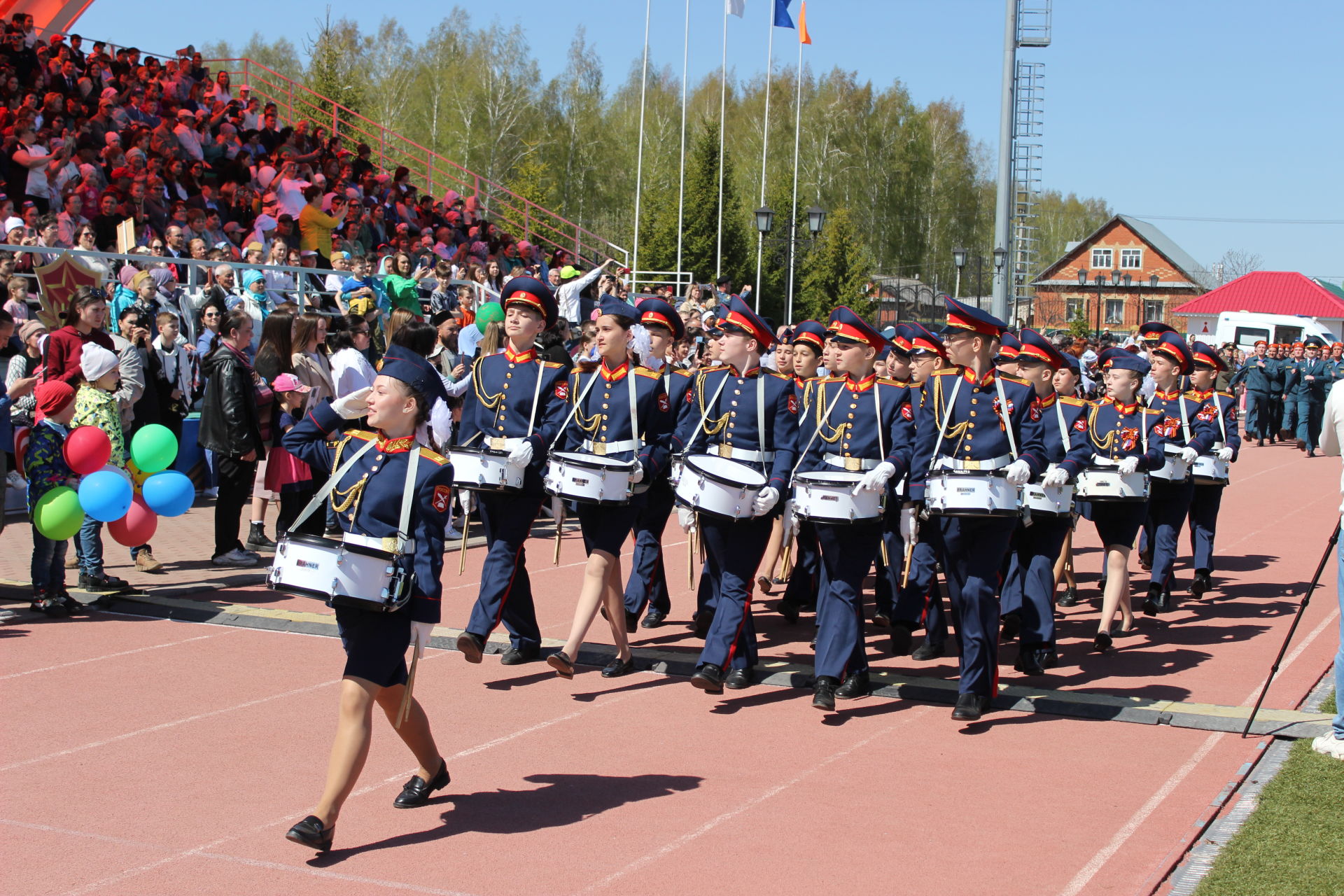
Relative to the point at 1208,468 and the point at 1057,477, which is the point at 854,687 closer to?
the point at 1057,477

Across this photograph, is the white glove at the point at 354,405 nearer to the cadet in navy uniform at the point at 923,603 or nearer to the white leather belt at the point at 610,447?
the white leather belt at the point at 610,447

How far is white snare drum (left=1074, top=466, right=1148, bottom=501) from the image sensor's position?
912 cm

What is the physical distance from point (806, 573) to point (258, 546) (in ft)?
16.1

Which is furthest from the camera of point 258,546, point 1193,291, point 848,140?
point 1193,291

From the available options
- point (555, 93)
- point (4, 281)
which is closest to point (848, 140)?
point (555, 93)

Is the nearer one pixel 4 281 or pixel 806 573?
pixel 806 573

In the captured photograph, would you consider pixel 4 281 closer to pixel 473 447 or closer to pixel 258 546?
pixel 258 546

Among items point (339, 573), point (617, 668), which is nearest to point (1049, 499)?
point (617, 668)

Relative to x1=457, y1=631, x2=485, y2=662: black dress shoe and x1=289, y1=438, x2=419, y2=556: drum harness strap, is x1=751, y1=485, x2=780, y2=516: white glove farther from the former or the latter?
x1=289, y1=438, x2=419, y2=556: drum harness strap

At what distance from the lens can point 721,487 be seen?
23.6ft

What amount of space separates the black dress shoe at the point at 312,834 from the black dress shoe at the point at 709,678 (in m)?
2.51

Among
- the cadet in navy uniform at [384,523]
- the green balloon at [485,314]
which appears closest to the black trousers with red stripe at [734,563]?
the cadet in navy uniform at [384,523]

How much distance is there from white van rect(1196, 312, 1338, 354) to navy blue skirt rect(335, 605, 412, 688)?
138 ft

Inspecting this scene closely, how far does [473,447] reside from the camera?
781cm
